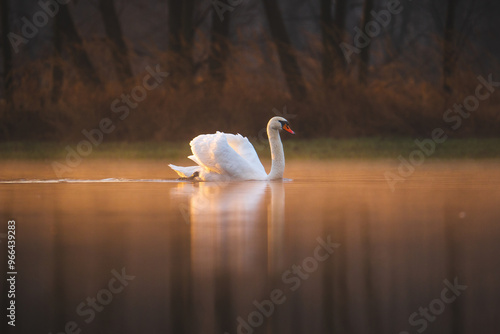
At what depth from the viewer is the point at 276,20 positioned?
68.0ft

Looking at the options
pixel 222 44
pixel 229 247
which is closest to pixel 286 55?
pixel 222 44

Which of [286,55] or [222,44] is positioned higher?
[222,44]

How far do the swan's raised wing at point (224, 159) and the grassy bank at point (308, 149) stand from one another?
172 inches

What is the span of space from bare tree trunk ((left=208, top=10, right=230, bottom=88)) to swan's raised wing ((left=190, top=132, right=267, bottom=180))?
784 cm

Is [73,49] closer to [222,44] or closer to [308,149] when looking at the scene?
[222,44]

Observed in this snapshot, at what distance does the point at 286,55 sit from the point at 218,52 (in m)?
1.51

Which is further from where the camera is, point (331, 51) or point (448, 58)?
point (331, 51)

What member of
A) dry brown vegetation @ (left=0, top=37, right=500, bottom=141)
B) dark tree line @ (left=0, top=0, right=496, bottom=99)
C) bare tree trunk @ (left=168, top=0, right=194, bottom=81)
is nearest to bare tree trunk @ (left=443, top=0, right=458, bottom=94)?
dark tree line @ (left=0, top=0, right=496, bottom=99)

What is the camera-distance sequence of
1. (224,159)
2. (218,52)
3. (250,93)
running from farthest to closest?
(218,52), (250,93), (224,159)

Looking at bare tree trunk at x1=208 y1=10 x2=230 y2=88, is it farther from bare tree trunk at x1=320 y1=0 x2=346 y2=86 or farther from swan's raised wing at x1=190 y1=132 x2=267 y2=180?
swan's raised wing at x1=190 y1=132 x2=267 y2=180

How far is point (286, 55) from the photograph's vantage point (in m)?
20.3

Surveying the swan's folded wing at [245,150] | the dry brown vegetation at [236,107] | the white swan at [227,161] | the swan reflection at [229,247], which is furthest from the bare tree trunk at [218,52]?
the swan reflection at [229,247]

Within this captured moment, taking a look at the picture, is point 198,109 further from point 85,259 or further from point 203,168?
point 85,259

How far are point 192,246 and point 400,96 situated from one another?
41.3 feet
